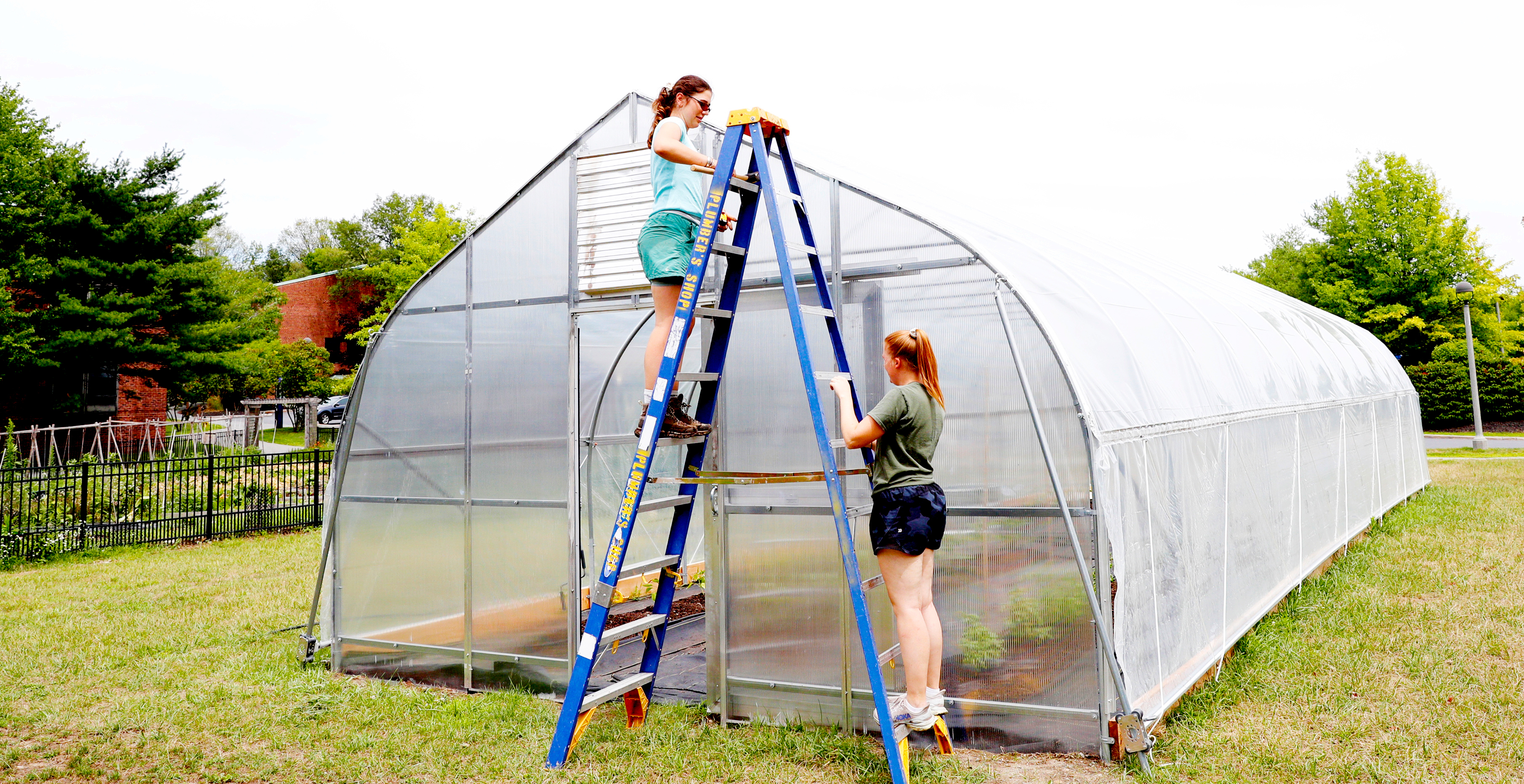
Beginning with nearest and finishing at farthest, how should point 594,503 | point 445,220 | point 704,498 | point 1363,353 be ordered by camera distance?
point 704,498 → point 594,503 → point 1363,353 → point 445,220

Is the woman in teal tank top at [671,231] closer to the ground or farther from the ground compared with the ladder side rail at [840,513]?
farther from the ground

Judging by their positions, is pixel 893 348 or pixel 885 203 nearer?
pixel 893 348

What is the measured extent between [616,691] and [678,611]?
12.1 feet

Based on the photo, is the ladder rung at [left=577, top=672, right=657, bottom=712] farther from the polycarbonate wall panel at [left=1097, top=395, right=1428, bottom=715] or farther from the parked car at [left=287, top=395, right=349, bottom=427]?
the parked car at [left=287, top=395, right=349, bottom=427]

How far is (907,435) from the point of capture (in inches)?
168

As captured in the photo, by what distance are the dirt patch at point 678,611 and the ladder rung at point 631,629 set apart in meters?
2.08

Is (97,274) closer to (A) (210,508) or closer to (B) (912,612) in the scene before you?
(A) (210,508)

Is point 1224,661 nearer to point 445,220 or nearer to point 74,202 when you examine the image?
point 74,202

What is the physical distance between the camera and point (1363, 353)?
13172mm

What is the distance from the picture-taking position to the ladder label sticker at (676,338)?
14.5ft

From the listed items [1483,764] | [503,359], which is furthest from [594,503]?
[1483,764]

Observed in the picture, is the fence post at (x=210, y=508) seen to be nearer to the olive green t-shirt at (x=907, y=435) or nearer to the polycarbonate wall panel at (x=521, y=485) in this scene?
the polycarbonate wall panel at (x=521, y=485)

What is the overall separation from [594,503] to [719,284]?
3.75 m

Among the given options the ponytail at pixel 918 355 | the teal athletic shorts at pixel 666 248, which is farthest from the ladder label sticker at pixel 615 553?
the ponytail at pixel 918 355
